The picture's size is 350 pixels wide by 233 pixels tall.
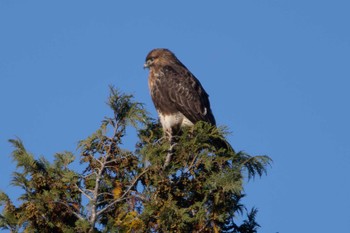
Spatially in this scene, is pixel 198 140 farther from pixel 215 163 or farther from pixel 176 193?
pixel 176 193

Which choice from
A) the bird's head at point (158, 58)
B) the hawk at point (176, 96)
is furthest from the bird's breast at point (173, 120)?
the bird's head at point (158, 58)

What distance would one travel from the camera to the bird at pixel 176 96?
1316 centimetres

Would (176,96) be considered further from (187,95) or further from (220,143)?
(220,143)

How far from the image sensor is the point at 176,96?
13445 mm

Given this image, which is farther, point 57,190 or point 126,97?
point 126,97

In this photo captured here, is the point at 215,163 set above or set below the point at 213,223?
above

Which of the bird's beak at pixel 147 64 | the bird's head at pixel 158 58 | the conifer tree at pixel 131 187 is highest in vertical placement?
the bird's head at pixel 158 58

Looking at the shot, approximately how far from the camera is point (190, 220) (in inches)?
335

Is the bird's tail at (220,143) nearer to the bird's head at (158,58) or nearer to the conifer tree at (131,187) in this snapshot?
the conifer tree at (131,187)

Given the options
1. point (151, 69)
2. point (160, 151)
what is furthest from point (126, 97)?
point (151, 69)

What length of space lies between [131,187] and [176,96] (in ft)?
14.4

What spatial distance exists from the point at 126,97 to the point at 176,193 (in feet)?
4.78

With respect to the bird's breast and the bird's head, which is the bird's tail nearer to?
the bird's breast

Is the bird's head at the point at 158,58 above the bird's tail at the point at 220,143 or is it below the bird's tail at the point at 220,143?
above
